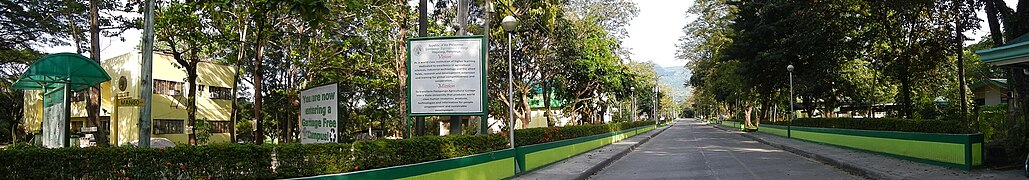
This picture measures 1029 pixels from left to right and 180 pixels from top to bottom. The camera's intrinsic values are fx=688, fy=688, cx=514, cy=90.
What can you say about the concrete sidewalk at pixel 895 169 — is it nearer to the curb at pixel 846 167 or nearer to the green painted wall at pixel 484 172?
the curb at pixel 846 167

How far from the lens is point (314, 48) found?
898 inches

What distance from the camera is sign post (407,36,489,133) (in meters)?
12.1

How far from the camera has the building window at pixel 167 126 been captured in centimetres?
3688

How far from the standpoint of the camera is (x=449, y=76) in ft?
40.1

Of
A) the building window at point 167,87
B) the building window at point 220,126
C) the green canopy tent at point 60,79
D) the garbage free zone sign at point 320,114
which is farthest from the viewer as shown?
the building window at point 220,126

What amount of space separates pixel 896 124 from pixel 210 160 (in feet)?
57.2

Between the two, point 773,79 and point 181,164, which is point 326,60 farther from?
point 773,79

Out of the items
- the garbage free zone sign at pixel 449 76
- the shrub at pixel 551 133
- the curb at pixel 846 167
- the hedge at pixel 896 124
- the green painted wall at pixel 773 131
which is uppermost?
the garbage free zone sign at pixel 449 76

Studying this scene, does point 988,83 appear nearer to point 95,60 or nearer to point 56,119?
point 95,60

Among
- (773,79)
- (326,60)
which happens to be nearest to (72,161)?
(326,60)

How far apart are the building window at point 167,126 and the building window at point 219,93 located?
3.20 m

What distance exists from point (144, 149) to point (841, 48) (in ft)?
85.4

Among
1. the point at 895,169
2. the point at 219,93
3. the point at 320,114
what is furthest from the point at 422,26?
the point at 219,93

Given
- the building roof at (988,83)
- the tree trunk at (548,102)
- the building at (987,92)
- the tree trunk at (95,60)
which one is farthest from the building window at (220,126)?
the building at (987,92)
